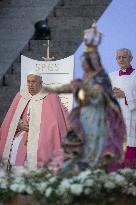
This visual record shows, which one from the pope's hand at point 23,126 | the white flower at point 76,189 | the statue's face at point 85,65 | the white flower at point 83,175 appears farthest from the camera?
the pope's hand at point 23,126

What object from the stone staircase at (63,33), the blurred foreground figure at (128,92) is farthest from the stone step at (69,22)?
the blurred foreground figure at (128,92)

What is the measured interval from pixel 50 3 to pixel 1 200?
7490mm

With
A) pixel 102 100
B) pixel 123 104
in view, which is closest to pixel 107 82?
pixel 102 100

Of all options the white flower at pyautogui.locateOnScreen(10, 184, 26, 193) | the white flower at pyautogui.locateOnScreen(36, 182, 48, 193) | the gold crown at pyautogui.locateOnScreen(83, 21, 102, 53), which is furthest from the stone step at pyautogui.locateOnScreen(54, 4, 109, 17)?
the white flower at pyautogui.locateOnScreen(36, 182, 48, 193)

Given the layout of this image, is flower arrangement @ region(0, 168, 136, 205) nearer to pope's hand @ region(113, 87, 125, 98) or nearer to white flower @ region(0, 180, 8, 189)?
white flower @ region(0, 180, 8, 189)

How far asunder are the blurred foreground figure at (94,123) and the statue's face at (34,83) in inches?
129

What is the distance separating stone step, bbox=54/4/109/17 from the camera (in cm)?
1382

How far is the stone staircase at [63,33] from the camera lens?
1354 centimetres

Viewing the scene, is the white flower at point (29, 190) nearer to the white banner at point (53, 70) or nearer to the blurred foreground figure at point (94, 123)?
the blurred foreground figure at point (94, 123)

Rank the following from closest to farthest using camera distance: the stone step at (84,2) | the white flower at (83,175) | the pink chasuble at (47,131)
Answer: the white flower at (83,175), the pink chasuble at (47,131), the stone step at (84,2)

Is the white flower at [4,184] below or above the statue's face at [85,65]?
below

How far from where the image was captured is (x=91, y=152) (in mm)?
7488

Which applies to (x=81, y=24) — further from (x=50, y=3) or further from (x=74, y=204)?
(x=74, y=204)

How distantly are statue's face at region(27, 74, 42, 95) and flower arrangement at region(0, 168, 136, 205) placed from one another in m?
3.24
